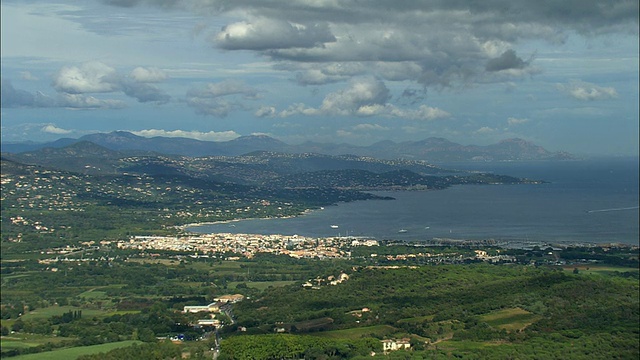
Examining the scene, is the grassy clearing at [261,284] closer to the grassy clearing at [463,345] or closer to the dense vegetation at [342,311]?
the dense vegetation at [342,311]

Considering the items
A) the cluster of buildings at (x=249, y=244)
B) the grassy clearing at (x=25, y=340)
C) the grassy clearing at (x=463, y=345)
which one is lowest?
the grassy clearing at (x=25, y=340)

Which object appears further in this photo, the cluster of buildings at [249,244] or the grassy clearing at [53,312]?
the cluster of buildings at [249,244]

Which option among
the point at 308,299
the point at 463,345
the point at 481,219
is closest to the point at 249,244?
the point at 308,299

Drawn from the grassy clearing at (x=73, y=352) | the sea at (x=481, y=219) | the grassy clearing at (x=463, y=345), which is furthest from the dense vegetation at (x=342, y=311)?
the sea at (x=481, y=219)

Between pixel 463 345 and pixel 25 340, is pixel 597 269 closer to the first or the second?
pixel 463 345

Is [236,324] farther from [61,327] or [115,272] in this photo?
[115,272]

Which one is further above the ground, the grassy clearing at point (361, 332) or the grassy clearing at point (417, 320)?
the grassy clearing at point (417, 320)
